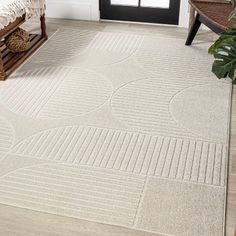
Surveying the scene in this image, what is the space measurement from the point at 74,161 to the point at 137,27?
5.77 ft

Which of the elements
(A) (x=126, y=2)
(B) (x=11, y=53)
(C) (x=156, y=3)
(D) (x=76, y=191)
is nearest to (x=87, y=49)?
(B) (x=11, y=53)

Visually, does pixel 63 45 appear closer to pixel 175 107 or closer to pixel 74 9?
pixel 74 9

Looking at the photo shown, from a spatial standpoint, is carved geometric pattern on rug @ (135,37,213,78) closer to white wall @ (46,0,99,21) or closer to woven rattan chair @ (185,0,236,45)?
woven rattan chair @ (185,0,236,45)

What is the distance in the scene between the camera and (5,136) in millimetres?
2223

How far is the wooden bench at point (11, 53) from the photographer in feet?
8.93

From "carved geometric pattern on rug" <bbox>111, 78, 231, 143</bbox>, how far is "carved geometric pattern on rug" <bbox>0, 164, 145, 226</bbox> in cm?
44

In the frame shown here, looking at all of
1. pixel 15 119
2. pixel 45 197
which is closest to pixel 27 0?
pixel 15 119

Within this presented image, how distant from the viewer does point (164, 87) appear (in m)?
2.63

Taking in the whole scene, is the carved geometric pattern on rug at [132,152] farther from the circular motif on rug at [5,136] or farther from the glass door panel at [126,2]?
the glass door panel at [126,2]

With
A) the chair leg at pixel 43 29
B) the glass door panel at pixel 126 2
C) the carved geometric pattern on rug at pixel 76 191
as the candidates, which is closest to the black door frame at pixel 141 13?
the glass door panel at pixel 126 2

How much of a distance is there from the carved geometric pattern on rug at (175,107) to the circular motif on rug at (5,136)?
1.94ft

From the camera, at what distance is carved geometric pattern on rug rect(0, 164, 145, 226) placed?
1.76 meters

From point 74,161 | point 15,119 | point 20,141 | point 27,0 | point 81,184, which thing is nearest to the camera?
point 81,184

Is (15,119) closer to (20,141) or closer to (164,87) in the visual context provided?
(20,141)
